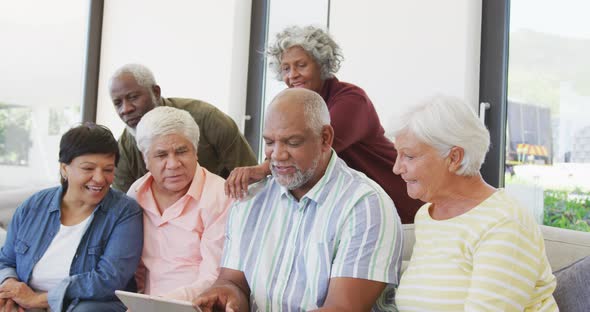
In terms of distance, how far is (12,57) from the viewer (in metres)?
4.46

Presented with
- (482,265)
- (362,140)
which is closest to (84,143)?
(362,140)

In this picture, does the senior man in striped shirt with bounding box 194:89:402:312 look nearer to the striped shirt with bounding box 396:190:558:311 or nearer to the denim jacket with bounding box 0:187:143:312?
the striped shirt with bounding box 396:190:558:311

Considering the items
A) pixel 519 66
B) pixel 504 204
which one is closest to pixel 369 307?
pixel 504 204

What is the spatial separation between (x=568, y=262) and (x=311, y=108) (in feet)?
3.03

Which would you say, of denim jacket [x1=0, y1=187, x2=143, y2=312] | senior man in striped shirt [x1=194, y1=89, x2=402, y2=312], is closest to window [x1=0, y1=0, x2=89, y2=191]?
denim jacket [x1=0, y1=187, x2=143, y2=312]

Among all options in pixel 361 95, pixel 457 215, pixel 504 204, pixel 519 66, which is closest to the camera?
pixel 504 204

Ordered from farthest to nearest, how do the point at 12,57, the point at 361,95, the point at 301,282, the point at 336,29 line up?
1. the point at 12,57
2. the point at 336,29
3. the point at 361,95
4. the point at 301,282

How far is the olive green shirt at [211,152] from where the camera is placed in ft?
9.37

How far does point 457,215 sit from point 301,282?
0.51 m

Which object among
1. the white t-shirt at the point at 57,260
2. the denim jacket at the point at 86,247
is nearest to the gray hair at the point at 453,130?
the denim jacket at the point at 86,247

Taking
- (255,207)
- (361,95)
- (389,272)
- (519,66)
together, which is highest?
(519,66)

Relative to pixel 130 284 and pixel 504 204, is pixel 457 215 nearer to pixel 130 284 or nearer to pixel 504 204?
pixel 504 204

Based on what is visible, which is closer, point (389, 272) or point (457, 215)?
point (457, 215)

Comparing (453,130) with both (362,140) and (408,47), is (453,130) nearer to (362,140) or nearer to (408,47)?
(362,140)
